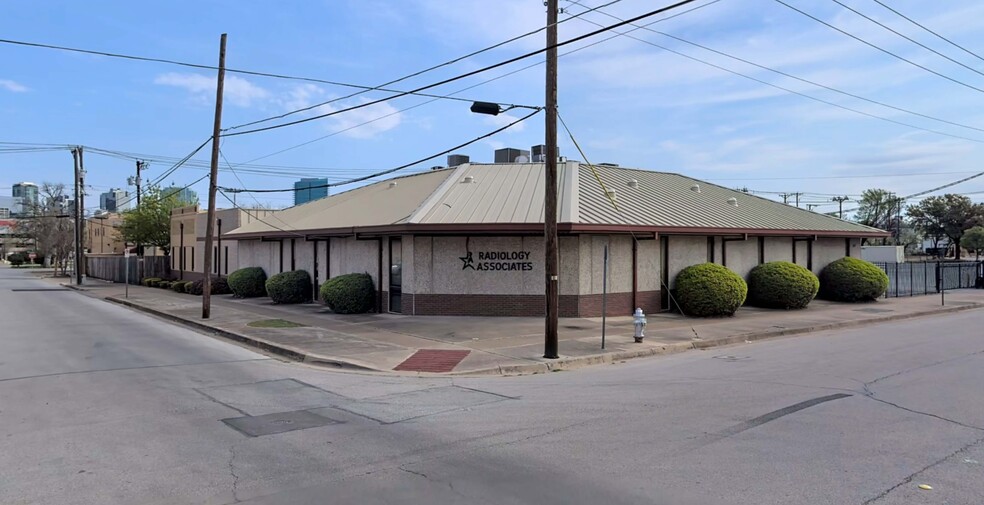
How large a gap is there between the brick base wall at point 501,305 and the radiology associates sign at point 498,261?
86cm

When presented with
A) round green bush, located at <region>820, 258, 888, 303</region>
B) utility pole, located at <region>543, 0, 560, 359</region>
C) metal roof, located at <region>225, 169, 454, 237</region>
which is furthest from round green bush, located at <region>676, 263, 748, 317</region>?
metal roof, located at <region>225, 169, 454, 237</region>

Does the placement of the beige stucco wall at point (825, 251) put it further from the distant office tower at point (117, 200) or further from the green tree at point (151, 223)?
the distant office tower at point (117, 200)

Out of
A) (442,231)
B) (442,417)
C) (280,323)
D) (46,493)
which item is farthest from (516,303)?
(46,493)

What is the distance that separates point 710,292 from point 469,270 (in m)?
7.47

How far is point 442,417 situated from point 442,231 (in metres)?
11.6

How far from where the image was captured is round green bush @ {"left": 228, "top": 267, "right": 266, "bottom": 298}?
2895 cm

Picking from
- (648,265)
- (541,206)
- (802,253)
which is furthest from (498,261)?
(802,253)

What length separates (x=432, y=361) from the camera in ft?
40.8

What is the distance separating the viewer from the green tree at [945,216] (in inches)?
3103

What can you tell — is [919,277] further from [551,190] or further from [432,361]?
[432,361]

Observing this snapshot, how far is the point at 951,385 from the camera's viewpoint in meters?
9.33

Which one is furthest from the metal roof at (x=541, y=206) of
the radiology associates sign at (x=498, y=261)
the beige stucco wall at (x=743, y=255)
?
the radiology associates sign at (x=498, y=261)

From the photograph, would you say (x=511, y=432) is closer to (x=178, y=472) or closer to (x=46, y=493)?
(x=178, y=472)

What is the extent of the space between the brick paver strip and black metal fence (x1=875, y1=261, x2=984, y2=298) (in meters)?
23.9
